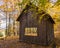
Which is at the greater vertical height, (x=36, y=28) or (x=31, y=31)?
(x=36, y=28)

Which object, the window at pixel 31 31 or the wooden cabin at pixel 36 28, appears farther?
the window at pixel 31 31

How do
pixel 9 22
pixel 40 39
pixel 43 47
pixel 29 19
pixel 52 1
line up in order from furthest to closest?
pixel 9 22 < pixel 29 19 < pixel 40 39 < pixel 43 47 < pixel 52 1

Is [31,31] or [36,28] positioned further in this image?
[31,31]

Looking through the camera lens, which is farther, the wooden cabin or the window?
the window

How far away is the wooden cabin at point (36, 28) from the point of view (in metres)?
22.5

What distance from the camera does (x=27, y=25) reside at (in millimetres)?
24922

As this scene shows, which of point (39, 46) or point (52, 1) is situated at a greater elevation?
point (52, 1)

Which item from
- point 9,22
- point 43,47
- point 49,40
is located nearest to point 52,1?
point 43,47

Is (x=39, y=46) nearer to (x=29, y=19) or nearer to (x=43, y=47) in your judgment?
(x=43, y=47)

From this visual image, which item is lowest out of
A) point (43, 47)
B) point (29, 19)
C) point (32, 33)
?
point (43, 47)

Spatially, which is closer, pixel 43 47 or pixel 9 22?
pixel 43 47

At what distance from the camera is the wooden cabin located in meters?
22.5

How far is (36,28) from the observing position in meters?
23.3

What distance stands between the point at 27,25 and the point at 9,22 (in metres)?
15.7
